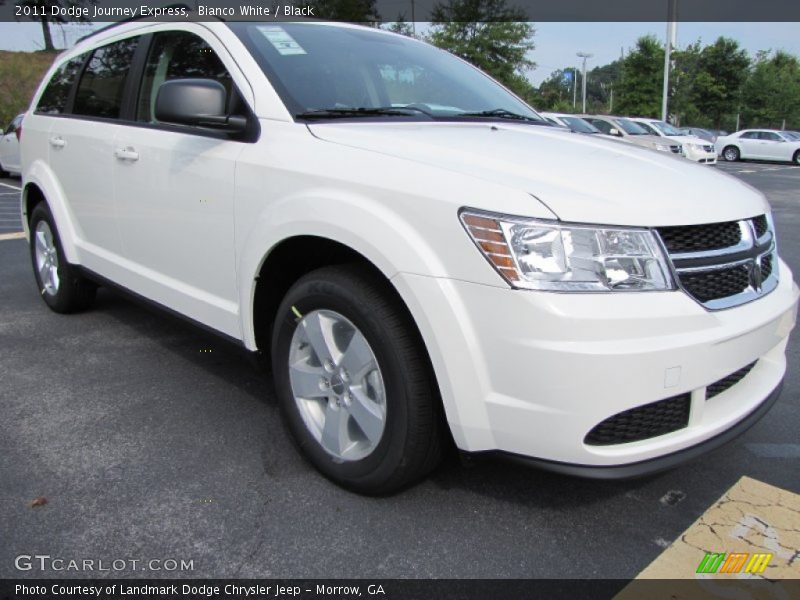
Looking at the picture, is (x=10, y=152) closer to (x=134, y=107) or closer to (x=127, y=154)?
(x=134, y=107)

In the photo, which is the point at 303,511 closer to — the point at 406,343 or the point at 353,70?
the point at 406,343

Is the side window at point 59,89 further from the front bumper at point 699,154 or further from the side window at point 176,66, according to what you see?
the front bumper at point 699,154

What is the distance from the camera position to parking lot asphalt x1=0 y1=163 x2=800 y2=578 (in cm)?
206

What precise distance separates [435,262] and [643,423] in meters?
0.77

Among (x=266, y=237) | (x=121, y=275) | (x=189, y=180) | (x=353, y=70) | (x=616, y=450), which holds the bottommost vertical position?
(x=616, y=450)

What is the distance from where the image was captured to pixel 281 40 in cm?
283

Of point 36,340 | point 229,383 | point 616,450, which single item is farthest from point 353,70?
point 36,340

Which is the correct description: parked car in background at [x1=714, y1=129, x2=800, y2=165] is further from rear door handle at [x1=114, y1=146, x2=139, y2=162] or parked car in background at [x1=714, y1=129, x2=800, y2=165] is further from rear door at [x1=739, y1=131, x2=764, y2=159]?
rear door handle at [x1=114, y1=146, x2=139, y2=162]

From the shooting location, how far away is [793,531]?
2.19 m

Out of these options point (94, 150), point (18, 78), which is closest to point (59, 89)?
point (94, 150)

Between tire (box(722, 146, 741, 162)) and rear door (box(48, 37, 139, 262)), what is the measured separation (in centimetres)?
2853

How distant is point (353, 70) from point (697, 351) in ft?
6.14

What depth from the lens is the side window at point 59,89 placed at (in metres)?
4.18

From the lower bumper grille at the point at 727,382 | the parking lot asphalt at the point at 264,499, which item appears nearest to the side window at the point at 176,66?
the parking lot asphalt at the point at 264,499
